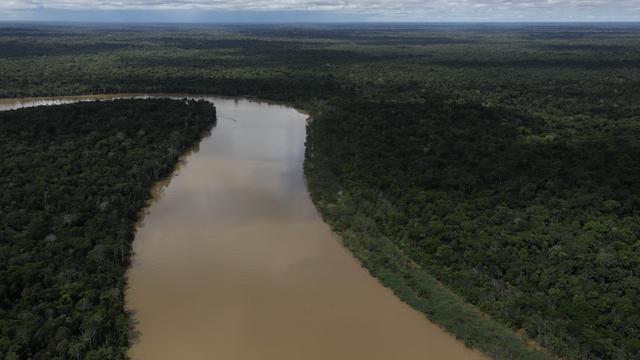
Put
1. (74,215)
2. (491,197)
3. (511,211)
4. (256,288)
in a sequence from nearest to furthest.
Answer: (256,288) < (74,215) < (511,211) < (491,197)

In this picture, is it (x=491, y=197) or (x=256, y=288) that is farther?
(x=491, y=197)

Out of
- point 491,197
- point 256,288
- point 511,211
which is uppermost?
point 491,197

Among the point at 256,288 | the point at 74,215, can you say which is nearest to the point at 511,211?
the point at 256,288

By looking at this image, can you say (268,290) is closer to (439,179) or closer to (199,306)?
(199,306)

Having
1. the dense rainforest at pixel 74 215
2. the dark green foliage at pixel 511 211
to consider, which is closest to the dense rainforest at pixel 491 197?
the dark green foliage at pixel 511 211

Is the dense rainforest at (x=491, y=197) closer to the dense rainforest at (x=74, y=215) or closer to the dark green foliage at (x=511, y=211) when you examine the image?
the dark green foliage at (x=511, y=211)

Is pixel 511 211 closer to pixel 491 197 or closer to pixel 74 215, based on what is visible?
pixel 491 197

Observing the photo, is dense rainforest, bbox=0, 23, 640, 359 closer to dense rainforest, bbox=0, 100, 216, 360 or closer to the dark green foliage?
the dark green foliage
